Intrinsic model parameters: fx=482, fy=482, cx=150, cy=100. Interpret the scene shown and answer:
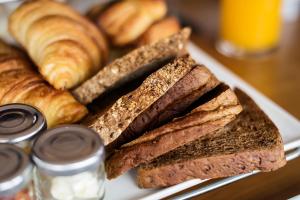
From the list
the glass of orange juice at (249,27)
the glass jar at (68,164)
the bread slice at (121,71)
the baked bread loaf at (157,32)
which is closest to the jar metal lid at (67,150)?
the glass jar at (68,164)

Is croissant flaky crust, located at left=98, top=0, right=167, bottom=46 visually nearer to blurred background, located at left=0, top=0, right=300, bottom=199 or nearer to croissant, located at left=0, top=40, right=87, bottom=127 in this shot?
blurred background, located at left=0, top=0, right=300, bottom=199

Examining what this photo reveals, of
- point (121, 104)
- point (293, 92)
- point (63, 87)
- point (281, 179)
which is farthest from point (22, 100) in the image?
point (293, 92)

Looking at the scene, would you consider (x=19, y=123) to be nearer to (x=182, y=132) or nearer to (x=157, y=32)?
(x=182, y=132)

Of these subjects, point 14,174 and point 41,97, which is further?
point 41,97

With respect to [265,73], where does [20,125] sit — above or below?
above

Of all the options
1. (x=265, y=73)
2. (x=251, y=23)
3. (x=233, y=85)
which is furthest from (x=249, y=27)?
(x=233, y=85)
